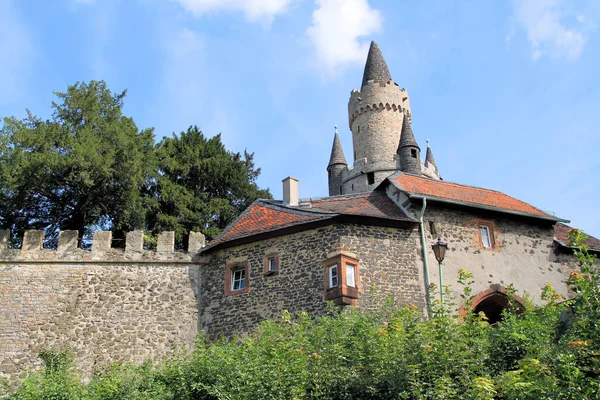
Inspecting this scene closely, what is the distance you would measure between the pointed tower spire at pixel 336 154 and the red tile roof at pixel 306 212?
2073 centimetres

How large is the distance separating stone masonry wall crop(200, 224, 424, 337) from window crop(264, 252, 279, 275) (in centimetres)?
11

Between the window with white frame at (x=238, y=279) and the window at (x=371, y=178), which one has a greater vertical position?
the window at (x=371, y=178)

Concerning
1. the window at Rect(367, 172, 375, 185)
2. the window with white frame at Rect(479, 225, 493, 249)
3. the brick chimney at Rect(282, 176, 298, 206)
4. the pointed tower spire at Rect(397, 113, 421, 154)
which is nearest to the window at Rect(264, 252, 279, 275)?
the brick chimney at Rect(282, 176, 298, 206)

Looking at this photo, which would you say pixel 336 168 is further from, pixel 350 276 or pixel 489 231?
pixel 350 276

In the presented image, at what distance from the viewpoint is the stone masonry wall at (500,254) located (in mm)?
17016

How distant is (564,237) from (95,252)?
14.0 m

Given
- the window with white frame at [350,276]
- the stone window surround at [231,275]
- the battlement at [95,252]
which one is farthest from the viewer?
the battlement at [95,252]

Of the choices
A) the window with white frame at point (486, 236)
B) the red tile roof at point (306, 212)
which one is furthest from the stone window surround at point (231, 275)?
the window with white frame at point (486, 236)

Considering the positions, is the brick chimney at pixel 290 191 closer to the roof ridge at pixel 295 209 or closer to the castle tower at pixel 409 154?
the roof ridge at pixel 295 209

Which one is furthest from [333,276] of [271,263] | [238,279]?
[238,279]

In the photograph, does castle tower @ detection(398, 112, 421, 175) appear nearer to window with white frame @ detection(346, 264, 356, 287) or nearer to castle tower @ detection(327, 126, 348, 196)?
castle tower @ detection(327, 126, 348, 196)

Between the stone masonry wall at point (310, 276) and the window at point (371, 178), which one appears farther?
the window at point (371, 178)

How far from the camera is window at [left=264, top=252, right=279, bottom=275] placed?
54.8 ft

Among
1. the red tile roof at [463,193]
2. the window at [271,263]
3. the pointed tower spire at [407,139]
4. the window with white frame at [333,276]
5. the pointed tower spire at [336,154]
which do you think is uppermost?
the pointed tower spire at [336,154]
